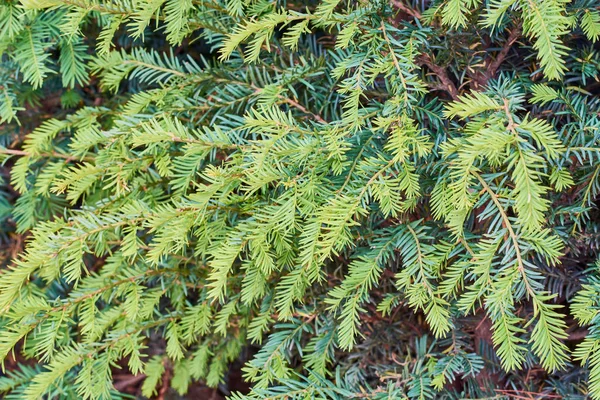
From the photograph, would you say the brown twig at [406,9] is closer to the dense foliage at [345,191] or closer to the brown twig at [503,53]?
the dense foliage at [345,191]

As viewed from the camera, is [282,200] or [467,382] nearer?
[282,200]

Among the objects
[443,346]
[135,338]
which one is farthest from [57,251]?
[443,346]

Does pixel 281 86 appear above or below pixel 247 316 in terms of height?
above

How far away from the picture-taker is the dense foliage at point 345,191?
0.74 meters

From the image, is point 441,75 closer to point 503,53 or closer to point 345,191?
point 503,53

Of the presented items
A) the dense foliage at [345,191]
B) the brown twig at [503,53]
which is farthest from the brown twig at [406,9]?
the brown twig at [503,53]

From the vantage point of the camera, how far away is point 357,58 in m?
0.79

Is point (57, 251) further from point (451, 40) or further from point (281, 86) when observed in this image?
point (451, 40)

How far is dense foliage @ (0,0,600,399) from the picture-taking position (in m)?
0.74

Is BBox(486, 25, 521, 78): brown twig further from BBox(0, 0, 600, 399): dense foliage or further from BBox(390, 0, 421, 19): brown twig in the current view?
BBox(390, 0, 421, 19): brown twig

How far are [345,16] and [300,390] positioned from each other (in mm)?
567

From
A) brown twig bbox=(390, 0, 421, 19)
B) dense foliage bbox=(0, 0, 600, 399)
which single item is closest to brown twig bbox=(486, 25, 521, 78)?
dense foliage bbox=(0, 0, 600, 399)

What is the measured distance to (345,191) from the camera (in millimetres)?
803

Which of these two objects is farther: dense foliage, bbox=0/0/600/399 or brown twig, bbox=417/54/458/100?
brown twig, bbox=417/54/458/100
